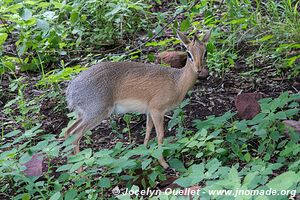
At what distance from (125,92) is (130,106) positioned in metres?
0.13

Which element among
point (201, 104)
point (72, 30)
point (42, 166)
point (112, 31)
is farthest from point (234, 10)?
point (42, 166)

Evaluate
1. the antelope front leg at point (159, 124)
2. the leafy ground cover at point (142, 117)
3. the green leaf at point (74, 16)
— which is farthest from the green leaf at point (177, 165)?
the green leaf at point (74, 16)

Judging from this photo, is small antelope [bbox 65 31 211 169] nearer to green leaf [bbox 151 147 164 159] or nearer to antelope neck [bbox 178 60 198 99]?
antelope neck [bbox 178 60 198 99]

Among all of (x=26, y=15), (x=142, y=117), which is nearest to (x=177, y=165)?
(x=142, y=117)

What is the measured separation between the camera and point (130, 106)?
545cm

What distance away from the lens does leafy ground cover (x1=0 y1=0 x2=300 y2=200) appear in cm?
451

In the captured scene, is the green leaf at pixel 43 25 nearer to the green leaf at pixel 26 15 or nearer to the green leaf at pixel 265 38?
the green leaf at pixel 26 15

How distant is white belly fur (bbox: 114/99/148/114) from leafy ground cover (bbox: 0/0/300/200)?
304 mm

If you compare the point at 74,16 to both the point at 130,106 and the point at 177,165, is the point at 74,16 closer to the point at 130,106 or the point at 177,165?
the point at 130,106

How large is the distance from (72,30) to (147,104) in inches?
95.8

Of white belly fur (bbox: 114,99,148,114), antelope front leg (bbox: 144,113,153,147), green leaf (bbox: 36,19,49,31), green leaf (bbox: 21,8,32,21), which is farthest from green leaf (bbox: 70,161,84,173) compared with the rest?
green leaf (bbox: 36,19,49,31)

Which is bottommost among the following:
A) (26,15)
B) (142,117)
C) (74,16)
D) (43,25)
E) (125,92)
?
(142,117)

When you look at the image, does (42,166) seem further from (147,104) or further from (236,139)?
(236,139)

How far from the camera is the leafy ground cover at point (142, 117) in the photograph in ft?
14.8
